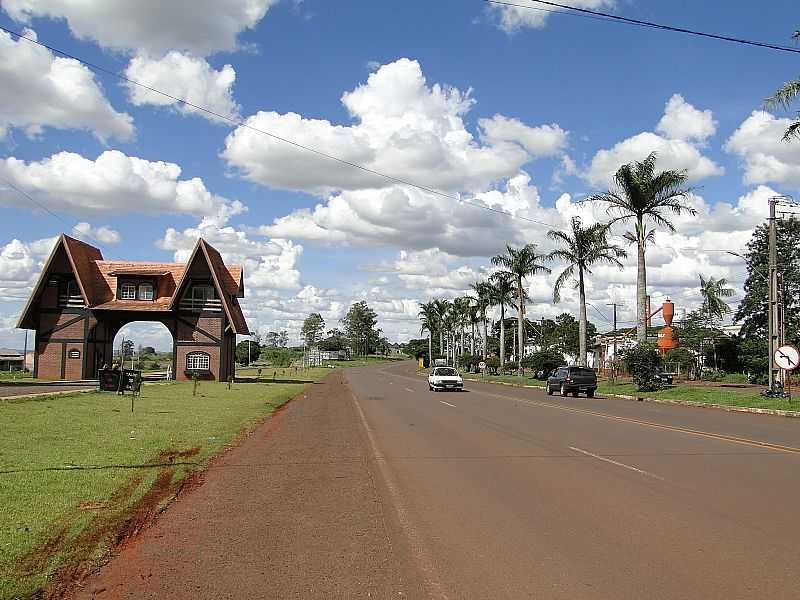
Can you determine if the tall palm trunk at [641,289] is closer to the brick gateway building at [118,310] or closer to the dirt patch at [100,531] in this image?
the brick gateway building at [118,310]

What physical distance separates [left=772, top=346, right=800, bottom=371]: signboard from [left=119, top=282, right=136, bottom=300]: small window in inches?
1613

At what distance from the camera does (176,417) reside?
20.9 m

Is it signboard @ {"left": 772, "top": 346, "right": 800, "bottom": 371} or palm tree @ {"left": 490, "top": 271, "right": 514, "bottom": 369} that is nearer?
signboard @ {"left": 772, "top": 346, "right": 800, "bottom": 371}

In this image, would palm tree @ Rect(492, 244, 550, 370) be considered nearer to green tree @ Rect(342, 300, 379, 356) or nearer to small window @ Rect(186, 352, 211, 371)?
small window @ Rect(186, 352, 211, 371)

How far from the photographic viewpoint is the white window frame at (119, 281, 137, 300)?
5250cm

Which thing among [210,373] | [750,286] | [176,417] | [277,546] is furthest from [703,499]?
[750,286]

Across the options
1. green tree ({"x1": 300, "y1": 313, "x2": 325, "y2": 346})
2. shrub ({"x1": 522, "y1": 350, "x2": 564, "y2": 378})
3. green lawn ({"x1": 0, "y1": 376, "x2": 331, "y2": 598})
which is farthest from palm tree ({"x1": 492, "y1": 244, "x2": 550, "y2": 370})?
green tree ({"x1": 300, "y1": 313, "x2": 325, "y2": 346})

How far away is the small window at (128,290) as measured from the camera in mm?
52500

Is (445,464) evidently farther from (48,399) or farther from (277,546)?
(48,399)

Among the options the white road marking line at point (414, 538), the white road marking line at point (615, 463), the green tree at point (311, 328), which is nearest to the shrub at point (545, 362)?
the white road marking line at point (615, 463)

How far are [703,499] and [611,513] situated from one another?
1.62 meters

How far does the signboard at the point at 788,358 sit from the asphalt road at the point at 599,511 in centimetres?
955

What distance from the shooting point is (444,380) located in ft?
145

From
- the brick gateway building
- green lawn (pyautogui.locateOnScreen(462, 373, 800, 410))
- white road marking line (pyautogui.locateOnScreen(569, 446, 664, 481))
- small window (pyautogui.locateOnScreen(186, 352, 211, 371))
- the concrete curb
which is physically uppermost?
the brick gateway building
